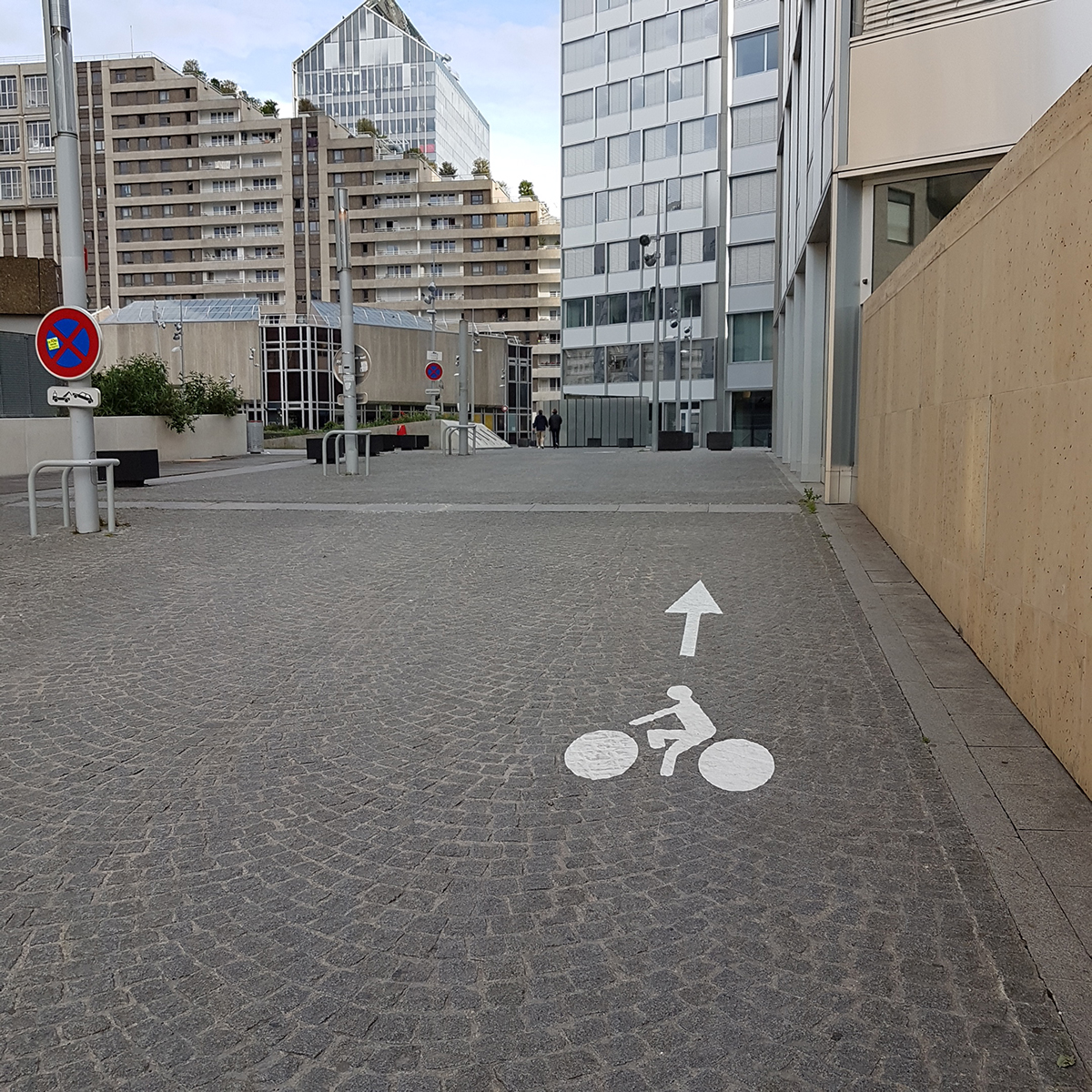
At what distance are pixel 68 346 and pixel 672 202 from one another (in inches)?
2106

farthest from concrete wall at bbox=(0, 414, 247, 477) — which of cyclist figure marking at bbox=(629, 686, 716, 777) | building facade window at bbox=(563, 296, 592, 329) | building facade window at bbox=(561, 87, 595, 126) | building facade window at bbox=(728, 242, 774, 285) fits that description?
building facade window at bbox=(561, 87, 595, 126)

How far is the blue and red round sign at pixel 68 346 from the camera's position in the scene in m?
11.6

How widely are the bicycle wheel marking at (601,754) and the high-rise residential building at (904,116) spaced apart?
9.43 metres

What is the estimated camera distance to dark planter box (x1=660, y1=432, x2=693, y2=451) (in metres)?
40.4

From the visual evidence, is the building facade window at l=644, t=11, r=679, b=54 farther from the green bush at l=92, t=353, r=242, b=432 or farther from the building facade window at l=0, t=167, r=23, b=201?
the building facade window at l=0, t=167, r=23, b=201

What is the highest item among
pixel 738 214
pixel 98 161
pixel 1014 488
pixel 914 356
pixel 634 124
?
pixel 98 161

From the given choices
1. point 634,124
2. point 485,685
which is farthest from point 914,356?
point 634,124

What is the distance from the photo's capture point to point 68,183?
1189 cm

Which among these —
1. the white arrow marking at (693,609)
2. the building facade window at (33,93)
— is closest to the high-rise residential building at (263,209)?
the building facade window at (33,93)

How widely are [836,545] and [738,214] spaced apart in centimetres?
4745

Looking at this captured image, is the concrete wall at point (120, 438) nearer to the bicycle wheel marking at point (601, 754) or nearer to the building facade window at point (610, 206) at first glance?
the bicycle wheel marking at point (601, 754)

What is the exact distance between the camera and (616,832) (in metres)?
3.94

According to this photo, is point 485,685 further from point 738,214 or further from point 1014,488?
point 738,214

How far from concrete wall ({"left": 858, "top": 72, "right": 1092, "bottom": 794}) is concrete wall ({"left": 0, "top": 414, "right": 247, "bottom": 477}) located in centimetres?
1900
